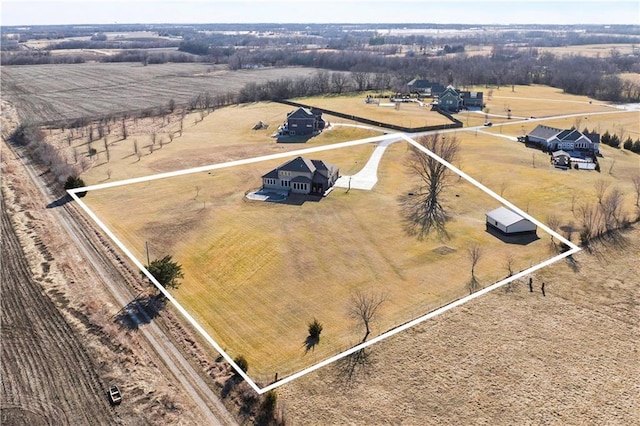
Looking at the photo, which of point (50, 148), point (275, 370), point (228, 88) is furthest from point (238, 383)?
point (228, 88)

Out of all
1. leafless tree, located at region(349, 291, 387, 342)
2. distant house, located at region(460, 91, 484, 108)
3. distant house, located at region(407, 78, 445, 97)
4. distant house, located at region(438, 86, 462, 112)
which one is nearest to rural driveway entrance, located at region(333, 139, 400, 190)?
leafless tree, located at region(349, 291, 387, 342)

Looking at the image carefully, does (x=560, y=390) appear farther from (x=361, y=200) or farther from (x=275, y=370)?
(x=361, y=200)

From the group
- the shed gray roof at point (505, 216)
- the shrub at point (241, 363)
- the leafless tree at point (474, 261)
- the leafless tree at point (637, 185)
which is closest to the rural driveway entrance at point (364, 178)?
the shed gray roof at point (505, 216)

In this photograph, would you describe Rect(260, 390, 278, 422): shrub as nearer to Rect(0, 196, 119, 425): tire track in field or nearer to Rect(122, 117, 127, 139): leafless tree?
Rect(0, 196, 119, 425): tire track in field

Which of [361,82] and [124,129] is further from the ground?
[361,82]

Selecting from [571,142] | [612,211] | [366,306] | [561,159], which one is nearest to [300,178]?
[366,306]

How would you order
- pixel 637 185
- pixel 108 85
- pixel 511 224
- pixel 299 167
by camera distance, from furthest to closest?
pixel 108 85
pixel 637 185
pixel 299 167
pixel 511 224

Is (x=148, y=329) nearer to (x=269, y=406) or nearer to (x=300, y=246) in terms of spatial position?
(x=269, y=406)
